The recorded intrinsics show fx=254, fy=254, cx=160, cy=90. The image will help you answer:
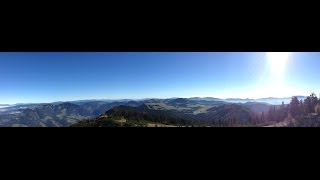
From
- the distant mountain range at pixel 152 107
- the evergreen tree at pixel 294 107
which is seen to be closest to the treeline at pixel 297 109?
the evergreen tree at pixel 294 107

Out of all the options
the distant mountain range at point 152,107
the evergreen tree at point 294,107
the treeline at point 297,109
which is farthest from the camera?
the distant mountain range at point 152,107

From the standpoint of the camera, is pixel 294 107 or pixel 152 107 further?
pixel 152 107

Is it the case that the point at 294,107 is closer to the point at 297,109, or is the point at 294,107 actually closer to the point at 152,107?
the point at 297,109

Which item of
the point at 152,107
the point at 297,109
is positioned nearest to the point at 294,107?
the point at 297,109

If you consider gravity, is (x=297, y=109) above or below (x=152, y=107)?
below

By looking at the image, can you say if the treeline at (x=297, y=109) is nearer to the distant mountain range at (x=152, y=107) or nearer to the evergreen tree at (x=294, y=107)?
the evergreen tree at (x=294, y=107)

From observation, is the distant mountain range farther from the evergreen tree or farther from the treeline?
the evergreen tree

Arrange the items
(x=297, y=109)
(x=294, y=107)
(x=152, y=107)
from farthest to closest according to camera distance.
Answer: (x=152, y=107) → (x=294, y=107) → (x=297, y=109)

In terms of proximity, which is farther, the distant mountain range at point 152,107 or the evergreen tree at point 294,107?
the distant mountain range at point 152,107

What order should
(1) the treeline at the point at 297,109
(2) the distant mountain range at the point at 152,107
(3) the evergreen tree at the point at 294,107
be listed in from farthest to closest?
(2) the distant mountain range at the point at 152,107
(3) the evergreen tree at the point at 294,107
(1) the treeline at the point at 297,109

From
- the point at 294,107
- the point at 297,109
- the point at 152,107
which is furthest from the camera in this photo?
the point at 152,107

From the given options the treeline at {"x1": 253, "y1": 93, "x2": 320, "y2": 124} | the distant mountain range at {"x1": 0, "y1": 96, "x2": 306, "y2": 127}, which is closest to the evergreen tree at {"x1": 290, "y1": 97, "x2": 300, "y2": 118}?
the treeline at {"x1": 253, "y1": 93, "x2": 320, "y2": 124}
